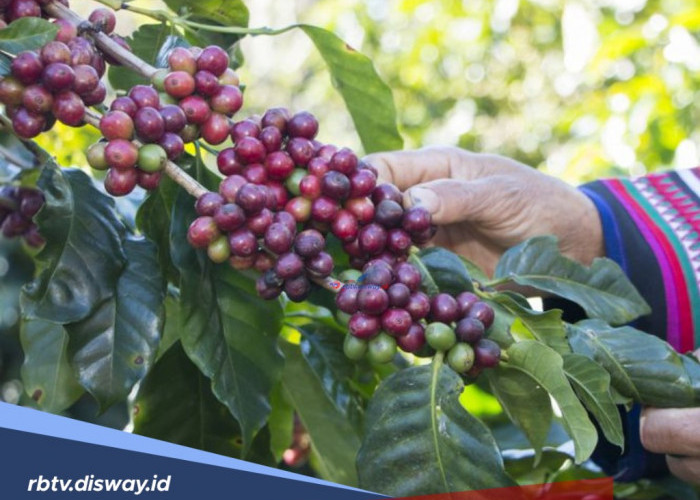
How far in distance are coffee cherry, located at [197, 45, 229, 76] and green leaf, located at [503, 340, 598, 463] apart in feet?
1.24

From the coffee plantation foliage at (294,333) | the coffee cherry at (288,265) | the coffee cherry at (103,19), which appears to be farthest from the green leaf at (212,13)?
the coffee cherry at (288,265)

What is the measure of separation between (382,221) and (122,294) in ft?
0.85

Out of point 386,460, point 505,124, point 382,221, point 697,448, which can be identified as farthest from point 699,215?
point 505,124

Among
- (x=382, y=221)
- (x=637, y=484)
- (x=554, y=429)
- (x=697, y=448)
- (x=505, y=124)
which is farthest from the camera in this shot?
(x=505, y=124)

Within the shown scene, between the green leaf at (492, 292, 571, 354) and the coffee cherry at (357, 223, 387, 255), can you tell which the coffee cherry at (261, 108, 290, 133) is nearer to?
the coffee cherry at (357, 223, 387, 255)

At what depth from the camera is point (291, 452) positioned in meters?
1.35

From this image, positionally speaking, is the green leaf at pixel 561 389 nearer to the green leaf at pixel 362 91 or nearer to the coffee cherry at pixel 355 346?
the coffee cherry at pixel 355 346

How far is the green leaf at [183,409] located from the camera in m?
0.95

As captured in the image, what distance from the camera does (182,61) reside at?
812 mm

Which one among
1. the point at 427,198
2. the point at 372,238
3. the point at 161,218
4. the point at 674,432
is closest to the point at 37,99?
the point at 161,218

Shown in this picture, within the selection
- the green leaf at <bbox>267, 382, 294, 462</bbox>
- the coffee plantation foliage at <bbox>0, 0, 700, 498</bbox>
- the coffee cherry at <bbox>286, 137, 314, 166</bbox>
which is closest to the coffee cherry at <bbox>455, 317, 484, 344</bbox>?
the coffee plantation foliage at <bbox>0, 0, 700, 498</bbox>

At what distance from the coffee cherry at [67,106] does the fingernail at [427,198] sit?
17.8 inches

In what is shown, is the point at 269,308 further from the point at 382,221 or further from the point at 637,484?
the point at 637,484

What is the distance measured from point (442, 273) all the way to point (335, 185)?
0.14m
